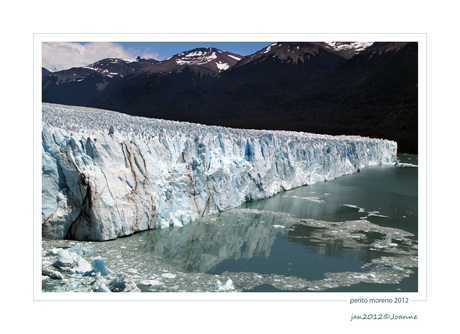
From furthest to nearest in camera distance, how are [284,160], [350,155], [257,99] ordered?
[257,99] < [350,155] < [284,160]

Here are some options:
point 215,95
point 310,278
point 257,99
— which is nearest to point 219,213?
point 310,278

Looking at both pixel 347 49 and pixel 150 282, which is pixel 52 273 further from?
pixel 347 49

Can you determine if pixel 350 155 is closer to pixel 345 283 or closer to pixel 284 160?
pixel 284 160

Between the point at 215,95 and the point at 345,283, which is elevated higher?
the point at 215,95

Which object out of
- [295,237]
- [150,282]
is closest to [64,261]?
[150,282]

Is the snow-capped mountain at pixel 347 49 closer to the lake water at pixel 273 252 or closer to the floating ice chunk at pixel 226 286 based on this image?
the lake water at pixel 273 252
